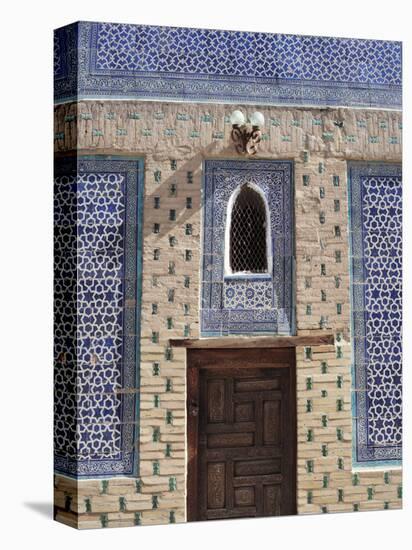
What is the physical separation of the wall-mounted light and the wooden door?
1.65 meters

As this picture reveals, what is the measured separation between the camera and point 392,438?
14836mm

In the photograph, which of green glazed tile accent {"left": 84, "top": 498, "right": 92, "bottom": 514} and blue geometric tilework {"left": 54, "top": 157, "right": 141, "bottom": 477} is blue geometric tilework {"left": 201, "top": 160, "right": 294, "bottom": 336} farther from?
green glazed tile accent {"left": 84, "top": 498, "right": 92, "bottom": 514}

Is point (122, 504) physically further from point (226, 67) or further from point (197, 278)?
point (226, 67)

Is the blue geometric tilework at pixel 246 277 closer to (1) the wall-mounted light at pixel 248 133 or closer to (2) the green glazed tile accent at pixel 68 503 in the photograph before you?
(1) the wall-mounted light at pixel 248 133

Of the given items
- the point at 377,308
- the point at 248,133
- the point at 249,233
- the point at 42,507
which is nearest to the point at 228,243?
the point at 249,233

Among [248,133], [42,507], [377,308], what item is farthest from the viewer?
[42,507]

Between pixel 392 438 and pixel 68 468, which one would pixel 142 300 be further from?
pixel 392 438

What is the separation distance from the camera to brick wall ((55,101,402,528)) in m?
14.0

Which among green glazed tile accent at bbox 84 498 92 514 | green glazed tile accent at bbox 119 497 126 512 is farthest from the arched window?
green glazed tile accent at bbox 84 498 92 514

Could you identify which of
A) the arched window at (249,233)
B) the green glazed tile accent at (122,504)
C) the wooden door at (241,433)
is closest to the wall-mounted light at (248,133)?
the arched window at (249,233)

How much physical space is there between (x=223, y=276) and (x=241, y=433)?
130 cm

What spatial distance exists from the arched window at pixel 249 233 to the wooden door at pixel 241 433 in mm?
715

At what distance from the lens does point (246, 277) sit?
14.4m

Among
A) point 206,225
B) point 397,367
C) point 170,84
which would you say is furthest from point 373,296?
point 170,84
